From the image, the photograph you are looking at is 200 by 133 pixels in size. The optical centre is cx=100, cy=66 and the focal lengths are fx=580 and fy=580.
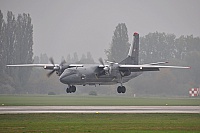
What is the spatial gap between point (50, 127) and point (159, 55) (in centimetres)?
9665

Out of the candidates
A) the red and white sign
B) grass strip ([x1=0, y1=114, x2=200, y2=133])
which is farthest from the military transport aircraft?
grass strip ([x1=0, y1=114, x2=200, y2=133])

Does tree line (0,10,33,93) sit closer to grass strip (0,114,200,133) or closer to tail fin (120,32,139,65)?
tail fin (120,32,139,65)

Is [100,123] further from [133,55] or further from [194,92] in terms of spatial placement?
[194,92]

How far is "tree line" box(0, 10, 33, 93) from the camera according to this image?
328 ft

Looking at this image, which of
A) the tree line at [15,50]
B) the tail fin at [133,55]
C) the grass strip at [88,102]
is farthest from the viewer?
the tree line at [15,50]

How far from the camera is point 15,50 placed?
10644 cm

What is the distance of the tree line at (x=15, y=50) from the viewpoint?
99.9 meters

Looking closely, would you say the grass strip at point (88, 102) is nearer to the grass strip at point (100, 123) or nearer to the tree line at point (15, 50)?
the grass strip at point (100, 123)

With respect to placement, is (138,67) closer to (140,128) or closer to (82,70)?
(82,70)

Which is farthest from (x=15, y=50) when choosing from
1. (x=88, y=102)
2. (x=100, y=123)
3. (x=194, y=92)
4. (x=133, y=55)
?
(x=100, y=123)

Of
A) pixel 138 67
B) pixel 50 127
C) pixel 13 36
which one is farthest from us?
pixel 13 36

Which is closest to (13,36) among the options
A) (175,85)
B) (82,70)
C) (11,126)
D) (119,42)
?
(119,42)

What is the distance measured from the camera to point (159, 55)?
12925 cm

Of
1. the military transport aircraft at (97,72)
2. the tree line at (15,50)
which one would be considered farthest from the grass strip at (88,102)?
the tree line at (15,50)
